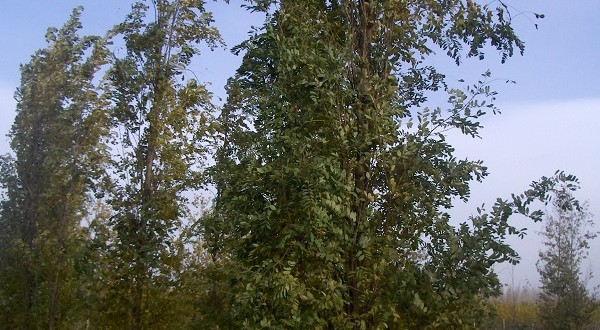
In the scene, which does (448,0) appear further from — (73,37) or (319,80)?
(73,37)

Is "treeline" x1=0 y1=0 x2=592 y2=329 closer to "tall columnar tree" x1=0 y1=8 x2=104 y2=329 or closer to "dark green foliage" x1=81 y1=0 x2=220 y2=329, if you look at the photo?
"dark green foliage" x1=81 y1=0 x2=220 y2=329

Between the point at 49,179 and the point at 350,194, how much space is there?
13.8 metres

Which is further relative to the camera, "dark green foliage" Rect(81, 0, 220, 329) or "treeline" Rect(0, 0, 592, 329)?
"dark green foliage" Rect(81, 0, 220, 329)

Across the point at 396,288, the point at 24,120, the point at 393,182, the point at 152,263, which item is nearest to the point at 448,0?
the point at 393,182

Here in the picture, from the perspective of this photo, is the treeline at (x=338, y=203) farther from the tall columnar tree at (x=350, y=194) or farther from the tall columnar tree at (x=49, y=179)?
the tall columnar tree at (x=49, y=179)

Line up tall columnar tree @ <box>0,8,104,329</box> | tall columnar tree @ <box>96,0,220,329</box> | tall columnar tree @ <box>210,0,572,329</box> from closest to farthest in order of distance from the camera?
tall columnar tree @ <box>210,0,572,329</box>
tall columnar tree @ <box>96,0,220,329</box>
tall columnar tree @ <box>0,8,104,329</box>

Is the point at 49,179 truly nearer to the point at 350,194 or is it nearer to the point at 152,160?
the point at 152,160

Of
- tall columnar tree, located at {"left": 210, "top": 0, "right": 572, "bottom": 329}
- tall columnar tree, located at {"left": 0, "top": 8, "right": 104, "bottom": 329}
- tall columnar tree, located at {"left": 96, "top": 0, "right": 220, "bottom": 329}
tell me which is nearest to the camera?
tall columnar tree, located at {"left": 210, "top": 0, "right": 572, "bottom": 329}

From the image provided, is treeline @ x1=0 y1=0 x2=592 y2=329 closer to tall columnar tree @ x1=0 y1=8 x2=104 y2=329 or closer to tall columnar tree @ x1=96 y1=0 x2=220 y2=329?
tall columnar tree @ x1=96 y1=0 x2=220 y2=329

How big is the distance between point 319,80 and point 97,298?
6.95m

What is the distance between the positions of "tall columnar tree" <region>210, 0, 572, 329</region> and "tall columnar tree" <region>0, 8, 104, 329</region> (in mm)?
8845

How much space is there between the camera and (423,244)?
730 centimetres

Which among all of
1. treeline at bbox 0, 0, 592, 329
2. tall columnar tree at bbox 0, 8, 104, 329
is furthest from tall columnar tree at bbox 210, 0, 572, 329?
tall columnar tree at bbox 0, 8, 104, 329

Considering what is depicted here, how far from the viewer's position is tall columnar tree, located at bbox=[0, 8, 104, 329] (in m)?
17.5
